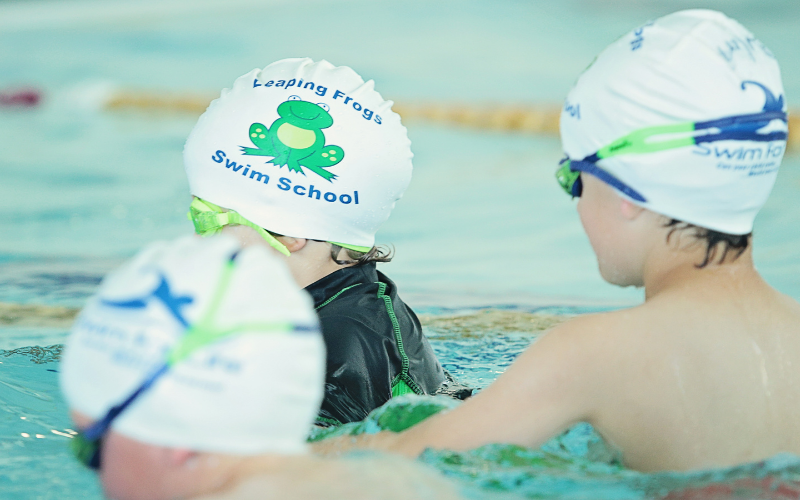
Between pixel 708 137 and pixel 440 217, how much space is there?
241 inches

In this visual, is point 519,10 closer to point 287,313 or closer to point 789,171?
point 789,171

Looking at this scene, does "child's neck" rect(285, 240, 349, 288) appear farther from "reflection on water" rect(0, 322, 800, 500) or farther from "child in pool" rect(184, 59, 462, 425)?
"reflection on water" rect(0, 322, 800, 500)

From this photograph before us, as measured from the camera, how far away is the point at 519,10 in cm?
1648

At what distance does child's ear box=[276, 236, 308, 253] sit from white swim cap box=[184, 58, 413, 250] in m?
0.05

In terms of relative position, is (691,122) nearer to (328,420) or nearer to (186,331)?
(186,331)

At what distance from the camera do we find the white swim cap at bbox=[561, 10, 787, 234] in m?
2.22

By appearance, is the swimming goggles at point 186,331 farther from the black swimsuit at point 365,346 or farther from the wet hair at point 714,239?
the black swimsuit at point 365,346

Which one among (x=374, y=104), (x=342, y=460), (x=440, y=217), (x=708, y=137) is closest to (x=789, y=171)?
(x=440, y=217)

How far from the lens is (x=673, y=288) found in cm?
224

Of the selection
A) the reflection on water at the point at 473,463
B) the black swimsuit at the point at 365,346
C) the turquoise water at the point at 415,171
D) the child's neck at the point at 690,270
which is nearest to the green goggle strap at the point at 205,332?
the reflection on water at the point at 473,463

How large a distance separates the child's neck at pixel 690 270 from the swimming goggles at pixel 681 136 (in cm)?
16

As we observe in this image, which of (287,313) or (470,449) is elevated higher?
(287,313)

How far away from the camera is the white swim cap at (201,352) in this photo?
163 centimetres

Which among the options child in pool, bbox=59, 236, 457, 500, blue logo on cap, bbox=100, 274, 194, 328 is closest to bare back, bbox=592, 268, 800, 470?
child in pool, bbox=59, 236, 457, 500
